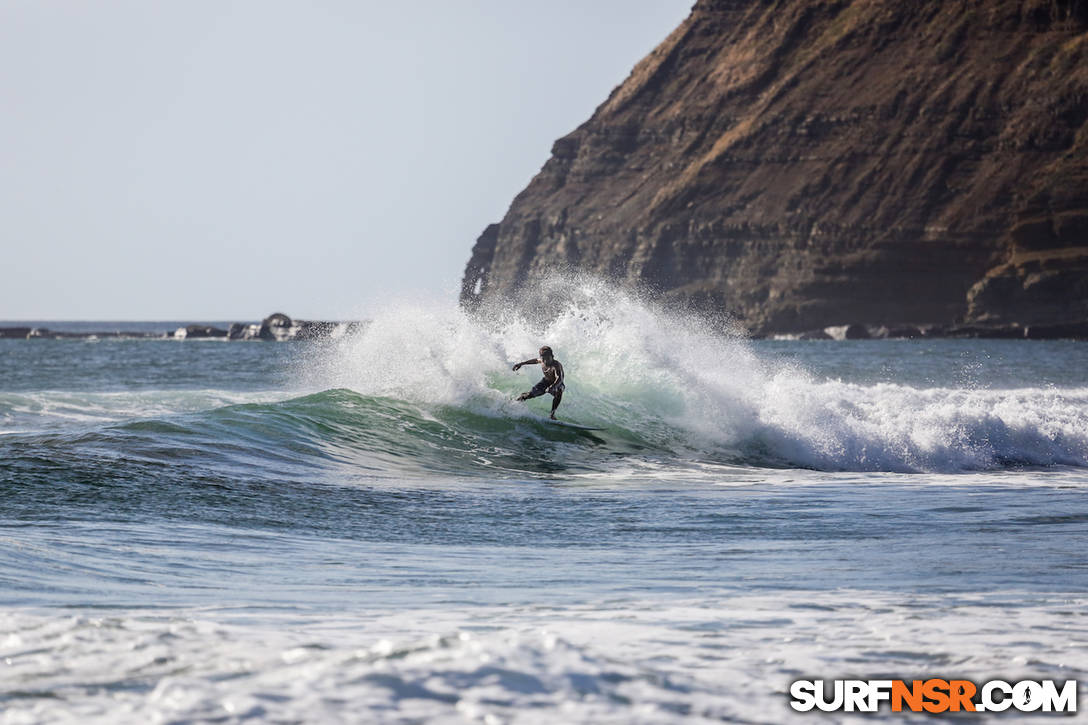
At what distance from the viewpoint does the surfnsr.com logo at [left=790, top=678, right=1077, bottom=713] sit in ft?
15.9

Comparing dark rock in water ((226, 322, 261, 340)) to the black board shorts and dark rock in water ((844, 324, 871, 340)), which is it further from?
the black board shorts

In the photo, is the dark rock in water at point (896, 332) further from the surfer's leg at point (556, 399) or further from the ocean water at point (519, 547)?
the surfer's leg at point (556, 399)

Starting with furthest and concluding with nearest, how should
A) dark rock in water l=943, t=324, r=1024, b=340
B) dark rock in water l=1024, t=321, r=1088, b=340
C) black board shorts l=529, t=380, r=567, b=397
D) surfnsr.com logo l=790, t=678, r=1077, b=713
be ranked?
dark rock in water l=943, t=324, r=1024, b=340
dark rock in water l=1024, t=321, r=1088, b=340
black board shorts l=529, t=380, r=567, b=397
surfnsr.com logo l=790, t=678, r=1077, b=713

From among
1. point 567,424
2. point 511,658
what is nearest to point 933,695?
point 511,658

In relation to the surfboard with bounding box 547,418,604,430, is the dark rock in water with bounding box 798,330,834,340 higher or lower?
higher

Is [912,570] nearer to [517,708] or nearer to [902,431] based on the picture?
[517,708]

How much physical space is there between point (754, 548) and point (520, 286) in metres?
129

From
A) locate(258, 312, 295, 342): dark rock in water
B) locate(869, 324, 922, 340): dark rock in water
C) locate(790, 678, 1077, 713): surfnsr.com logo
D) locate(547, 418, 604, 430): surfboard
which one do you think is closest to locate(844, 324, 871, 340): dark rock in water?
locate(869, 324, 922, 340): dark rock in water

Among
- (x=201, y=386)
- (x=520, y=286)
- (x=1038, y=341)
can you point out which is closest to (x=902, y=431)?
(x=201, y=386)

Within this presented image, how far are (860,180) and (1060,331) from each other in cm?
2839

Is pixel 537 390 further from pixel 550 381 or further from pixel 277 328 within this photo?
pixel 277 328

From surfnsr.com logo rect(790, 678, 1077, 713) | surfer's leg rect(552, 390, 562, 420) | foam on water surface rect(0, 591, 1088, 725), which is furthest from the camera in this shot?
surfer's leg rect(552, 390, 562, 420)

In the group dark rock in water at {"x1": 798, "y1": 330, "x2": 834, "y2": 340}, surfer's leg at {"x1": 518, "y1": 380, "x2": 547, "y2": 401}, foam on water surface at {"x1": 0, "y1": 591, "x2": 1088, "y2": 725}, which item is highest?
dark rock in water at {"x1": 798, "y1": 330, "x2": 834, "y2": 340}

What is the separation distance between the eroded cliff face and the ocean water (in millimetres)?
91281
